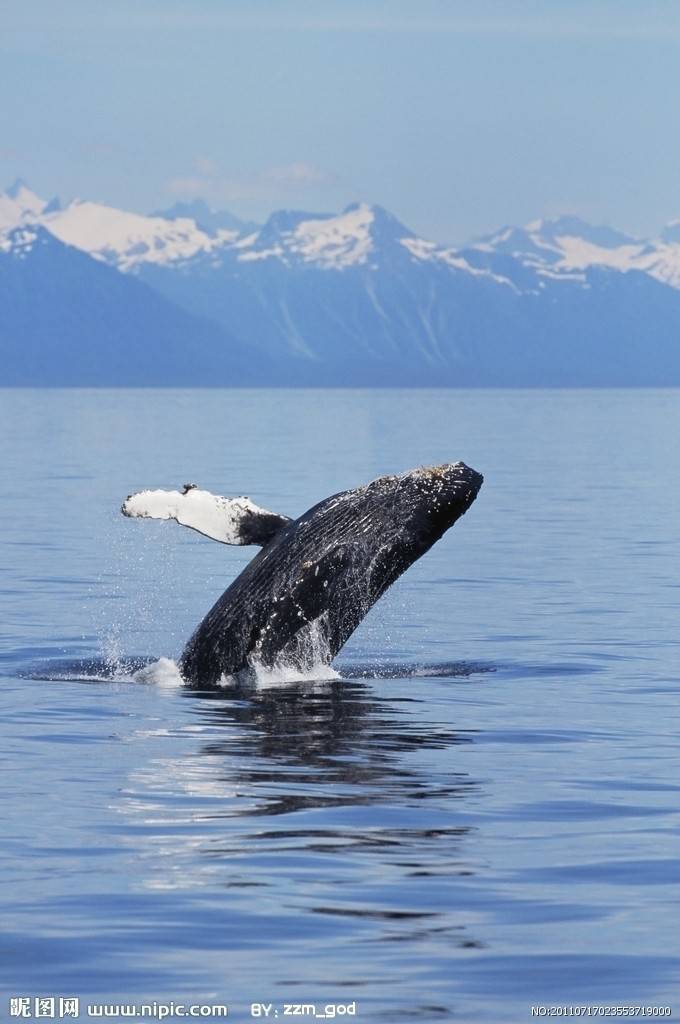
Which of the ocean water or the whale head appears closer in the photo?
the ocean water

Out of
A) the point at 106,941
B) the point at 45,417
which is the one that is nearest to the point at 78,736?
the point at 106,941

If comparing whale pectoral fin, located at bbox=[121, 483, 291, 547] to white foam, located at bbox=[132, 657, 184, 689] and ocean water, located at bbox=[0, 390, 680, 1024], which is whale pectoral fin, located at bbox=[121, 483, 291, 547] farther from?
white foam, located at bbox=[132, 657, 184, 689]

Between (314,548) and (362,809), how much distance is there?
438 centimetres

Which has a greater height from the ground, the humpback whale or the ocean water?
the humpback whale

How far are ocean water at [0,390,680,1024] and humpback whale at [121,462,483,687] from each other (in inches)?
19.7

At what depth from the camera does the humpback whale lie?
15109 mm

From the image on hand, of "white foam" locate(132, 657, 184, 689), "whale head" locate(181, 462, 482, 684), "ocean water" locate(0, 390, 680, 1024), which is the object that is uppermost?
"whale head" locate(181, 462, 482, 684)

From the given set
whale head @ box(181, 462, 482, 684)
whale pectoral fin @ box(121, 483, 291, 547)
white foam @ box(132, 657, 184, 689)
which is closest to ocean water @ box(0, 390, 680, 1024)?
white foam @ box(132, 657, 184, 689)

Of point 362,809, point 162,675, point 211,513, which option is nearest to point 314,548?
point 211,513

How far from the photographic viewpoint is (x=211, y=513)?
15156 mm

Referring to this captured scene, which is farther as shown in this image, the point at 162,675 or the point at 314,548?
the point at 162,675

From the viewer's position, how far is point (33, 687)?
1606 cm

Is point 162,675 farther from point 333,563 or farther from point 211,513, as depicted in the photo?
point 333,563

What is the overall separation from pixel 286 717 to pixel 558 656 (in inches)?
200
